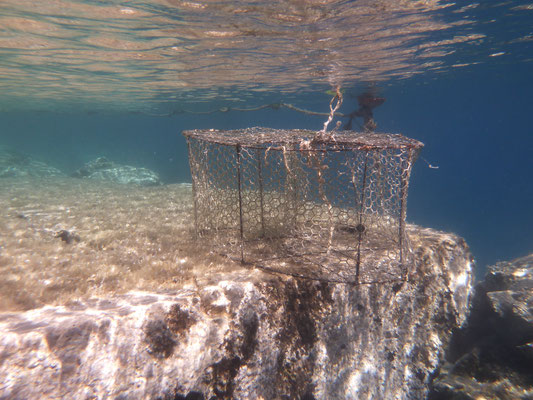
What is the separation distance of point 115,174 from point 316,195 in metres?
31.5

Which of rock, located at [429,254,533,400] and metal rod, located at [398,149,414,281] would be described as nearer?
metal rod, located at [398,149,414,281]

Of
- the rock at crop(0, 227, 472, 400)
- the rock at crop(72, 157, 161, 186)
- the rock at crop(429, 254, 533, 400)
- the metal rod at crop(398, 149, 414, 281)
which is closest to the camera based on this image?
the rock at crop(0, 227, 472, 400)

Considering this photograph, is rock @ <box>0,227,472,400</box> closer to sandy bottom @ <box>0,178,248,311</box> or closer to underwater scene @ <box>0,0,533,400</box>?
underwater scene @ <box>0,0,533,400</box>

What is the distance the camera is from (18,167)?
32.3 metres

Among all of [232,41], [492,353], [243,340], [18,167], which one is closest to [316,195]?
[243,340]

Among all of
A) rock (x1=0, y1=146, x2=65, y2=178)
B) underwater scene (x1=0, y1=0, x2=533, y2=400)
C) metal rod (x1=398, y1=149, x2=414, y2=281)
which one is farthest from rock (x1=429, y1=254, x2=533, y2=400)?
rock (x1=0, y1=146, x2=65, y2=178)

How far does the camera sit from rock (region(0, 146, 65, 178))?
1181 inches

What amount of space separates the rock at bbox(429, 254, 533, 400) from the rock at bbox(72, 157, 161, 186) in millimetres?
29390

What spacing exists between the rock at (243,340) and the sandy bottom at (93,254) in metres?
0.64

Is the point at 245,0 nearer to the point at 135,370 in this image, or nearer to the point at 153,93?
the point at 135,370

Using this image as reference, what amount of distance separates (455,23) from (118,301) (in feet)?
57.3

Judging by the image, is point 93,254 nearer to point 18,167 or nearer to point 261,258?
point 261,258

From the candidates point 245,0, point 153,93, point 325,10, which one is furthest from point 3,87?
point 325,10

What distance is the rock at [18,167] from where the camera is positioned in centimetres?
3000
